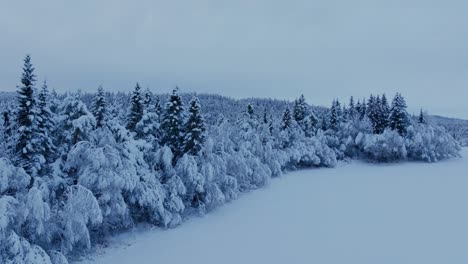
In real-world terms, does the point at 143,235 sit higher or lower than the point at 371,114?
lower

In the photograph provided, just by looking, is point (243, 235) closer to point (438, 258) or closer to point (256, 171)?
point (438, 258)

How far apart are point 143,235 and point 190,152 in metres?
7.11

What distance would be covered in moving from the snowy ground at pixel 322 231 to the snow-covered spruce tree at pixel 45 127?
5573 mm

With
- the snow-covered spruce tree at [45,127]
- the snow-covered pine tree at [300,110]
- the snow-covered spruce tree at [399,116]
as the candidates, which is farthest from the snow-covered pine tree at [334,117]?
the snow-covered spruce tree at [45,127]

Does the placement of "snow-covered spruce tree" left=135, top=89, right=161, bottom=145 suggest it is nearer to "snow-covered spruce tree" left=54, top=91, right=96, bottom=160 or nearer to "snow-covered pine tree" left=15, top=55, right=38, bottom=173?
"snow-covered spruce tree" left=54, top=91, right=96, bottom=160

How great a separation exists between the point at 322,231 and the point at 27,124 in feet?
51.6

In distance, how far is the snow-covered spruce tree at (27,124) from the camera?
55.1ft

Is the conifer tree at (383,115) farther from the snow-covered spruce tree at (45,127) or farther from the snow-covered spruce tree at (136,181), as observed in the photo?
the snow-covered spruce tree at (45,127)

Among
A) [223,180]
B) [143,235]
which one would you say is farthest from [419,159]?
[143,235]

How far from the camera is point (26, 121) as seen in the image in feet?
56.2

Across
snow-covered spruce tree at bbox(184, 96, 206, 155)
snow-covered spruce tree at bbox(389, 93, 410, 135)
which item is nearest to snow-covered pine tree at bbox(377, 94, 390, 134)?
snow-covered spruce tree at bbox(389, 93, 410, 135)

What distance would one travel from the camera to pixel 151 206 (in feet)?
64.0

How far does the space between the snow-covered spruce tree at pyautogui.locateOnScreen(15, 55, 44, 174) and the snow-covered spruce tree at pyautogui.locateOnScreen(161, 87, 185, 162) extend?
929cm

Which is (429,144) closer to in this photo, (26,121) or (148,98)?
(148,98)
